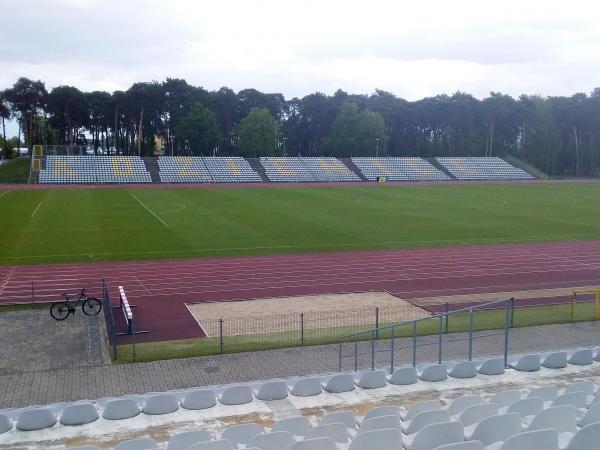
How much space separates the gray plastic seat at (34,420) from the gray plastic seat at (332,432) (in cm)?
473

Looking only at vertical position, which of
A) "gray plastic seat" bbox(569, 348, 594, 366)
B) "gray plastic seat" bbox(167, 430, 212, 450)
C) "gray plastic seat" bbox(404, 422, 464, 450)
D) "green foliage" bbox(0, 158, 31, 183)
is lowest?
"gray plastic seat" bbox(569, 348, 594, 366)

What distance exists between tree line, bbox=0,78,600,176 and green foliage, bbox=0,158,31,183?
21.4 meters

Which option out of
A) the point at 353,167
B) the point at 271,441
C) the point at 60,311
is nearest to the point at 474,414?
the point at 271,441

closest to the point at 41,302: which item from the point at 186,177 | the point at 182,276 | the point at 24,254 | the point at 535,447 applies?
the point at 182,276

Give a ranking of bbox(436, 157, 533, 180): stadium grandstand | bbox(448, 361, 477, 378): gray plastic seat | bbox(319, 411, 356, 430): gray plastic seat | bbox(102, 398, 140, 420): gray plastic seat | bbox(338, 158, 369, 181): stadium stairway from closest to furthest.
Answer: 1. bbox(319, 411, 356, 430): gray plastic seat
2. bbox(102, 398, 140, 420): gray plastic seat
3. bbox(448, 361, 477, 378): gray plastic seat
4. bbox(338, 158, 369, 181): stadium stairway
5. bbox(436, 157, 533, 180): stadium grandstand

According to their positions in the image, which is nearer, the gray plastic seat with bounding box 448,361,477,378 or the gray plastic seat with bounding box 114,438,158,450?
the gray plastic seat with bounding box 114,438,158,450

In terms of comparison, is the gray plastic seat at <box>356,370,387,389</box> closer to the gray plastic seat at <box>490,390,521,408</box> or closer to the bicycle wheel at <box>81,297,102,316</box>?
the gray plastic seat at <box>490,390,521,408</box>

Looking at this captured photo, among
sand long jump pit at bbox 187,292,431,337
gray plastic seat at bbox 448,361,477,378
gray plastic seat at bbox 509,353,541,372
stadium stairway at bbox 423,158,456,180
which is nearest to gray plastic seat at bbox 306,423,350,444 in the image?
gray plastic seat at bbox 448,361,477,378

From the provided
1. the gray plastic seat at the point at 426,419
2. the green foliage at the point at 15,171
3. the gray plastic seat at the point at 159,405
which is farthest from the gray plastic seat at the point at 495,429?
the green foliage at the point at 15,171

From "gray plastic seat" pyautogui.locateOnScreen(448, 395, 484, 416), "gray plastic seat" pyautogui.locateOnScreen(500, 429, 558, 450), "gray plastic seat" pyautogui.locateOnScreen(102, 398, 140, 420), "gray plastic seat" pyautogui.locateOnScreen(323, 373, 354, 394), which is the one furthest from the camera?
"gray plastic seat" pyautogui.locateOnScreen(323, 373, 354, 394)

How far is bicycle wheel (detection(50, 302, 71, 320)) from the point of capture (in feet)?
69.4

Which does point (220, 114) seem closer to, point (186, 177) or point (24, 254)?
point (186, 177)

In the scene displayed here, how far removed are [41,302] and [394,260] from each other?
16717mm

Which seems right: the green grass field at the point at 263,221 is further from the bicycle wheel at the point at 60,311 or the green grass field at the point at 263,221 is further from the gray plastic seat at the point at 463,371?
the gray plastic seat at the point at 463,371
